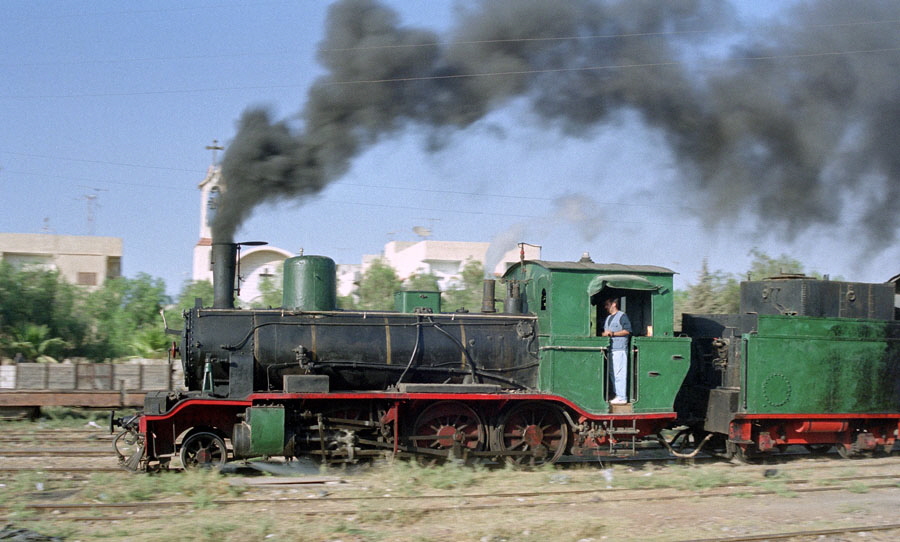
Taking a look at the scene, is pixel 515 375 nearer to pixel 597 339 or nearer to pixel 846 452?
pixel 597 339

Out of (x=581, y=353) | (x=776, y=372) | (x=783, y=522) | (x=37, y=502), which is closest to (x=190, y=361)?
(x=37, y=502)

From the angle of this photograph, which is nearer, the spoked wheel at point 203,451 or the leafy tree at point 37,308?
the spoked wheel at point 203,451

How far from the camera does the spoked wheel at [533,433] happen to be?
975 centimetres

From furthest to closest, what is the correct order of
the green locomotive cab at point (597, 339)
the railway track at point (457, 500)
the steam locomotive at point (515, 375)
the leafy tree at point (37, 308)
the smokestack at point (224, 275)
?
1. the leafy tree at point (37, 308)
2. the green locomotive cab at point (597, 339)
3. the smokestack at point (224, 275)
4. the steam locomotive at point (515, 375)
5. the railway track at point (457, 500)

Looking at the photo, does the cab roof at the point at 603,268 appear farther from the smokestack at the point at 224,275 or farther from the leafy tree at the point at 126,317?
the leafy tree at the point at 126,317

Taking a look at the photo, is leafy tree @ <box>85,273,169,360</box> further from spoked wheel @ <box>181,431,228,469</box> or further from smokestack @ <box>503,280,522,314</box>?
smokestack @ <box>503,280,522,314</box>

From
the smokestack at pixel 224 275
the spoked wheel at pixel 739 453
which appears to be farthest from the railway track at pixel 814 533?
the smokestack at pixel 224 275

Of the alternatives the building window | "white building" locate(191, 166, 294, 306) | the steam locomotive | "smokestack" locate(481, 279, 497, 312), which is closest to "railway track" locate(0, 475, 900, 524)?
the steam locomotive

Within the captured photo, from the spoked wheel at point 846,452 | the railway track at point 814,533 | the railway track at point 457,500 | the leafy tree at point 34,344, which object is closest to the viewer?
the railway track at point 814,533

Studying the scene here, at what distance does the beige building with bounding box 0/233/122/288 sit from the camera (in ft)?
119

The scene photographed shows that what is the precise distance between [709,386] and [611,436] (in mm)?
2051

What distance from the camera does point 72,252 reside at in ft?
122

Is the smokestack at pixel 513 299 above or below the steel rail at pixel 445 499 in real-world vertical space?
above

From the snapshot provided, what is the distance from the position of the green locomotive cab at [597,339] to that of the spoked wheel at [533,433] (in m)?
0.37
